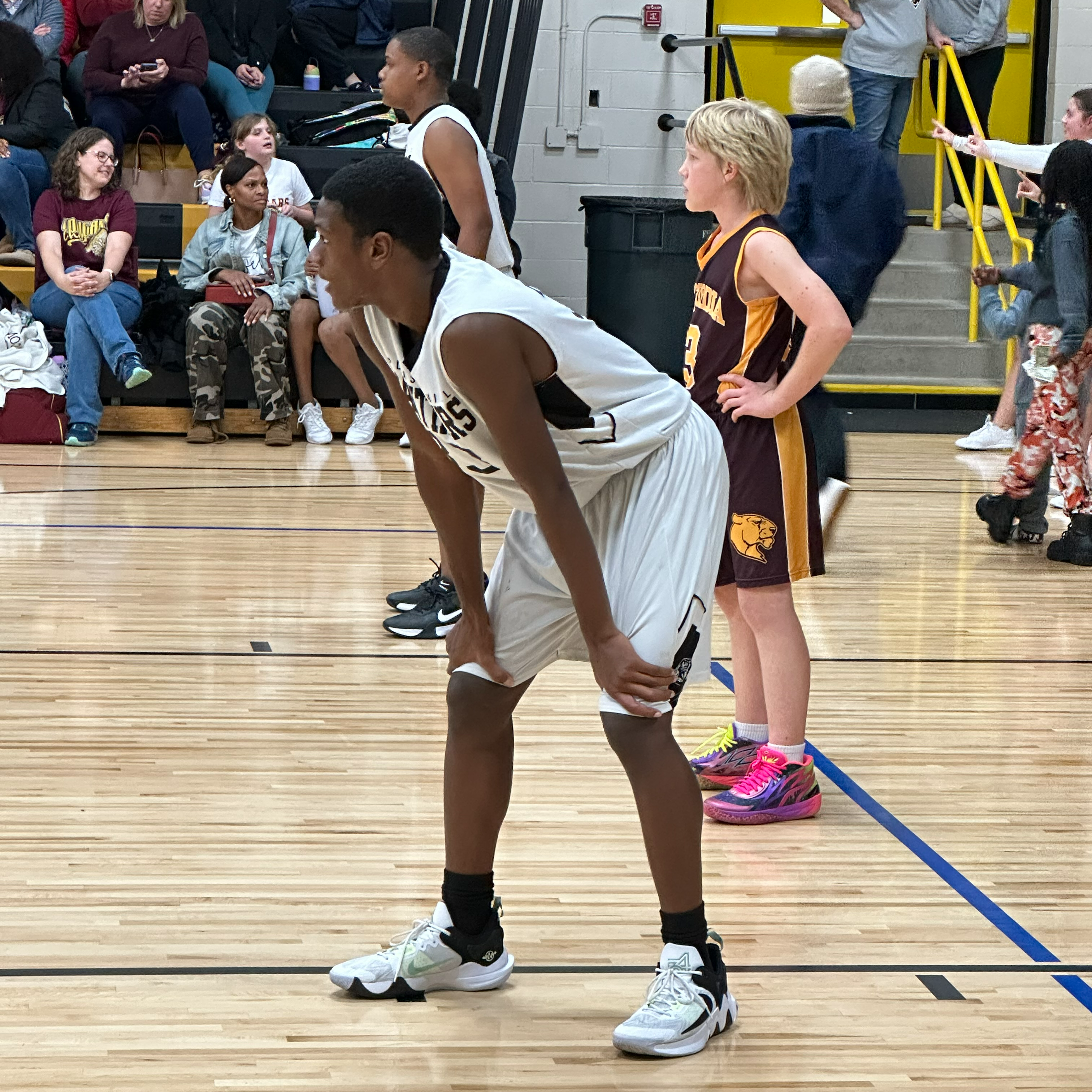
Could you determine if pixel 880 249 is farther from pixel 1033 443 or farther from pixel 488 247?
pixel 1033 443

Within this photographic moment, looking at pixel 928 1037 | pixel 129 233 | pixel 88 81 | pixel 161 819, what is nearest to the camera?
pixel 928 1037

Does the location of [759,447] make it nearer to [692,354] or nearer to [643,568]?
[692,354]

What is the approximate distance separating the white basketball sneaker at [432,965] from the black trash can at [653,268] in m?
6.46

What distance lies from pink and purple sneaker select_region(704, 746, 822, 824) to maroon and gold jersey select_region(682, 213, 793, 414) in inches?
24.8

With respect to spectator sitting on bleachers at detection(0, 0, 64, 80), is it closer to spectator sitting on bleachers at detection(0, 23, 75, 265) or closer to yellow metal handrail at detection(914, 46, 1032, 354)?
spectator sitting on bleachers at detection(0, 23, 75, 265)

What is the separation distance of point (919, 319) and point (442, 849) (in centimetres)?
715

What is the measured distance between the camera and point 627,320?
28.2 feet

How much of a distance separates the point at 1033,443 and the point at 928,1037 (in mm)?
3652

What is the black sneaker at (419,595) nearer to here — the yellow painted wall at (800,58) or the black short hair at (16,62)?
the black short hair at (16,62)

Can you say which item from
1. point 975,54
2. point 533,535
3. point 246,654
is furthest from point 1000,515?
point 975,54

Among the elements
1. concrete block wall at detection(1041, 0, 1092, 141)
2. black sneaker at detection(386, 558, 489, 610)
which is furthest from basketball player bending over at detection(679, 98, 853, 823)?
concrete block wall at detection(1041, 0, 1092, 141)

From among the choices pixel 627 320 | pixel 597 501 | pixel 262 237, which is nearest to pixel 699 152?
pixel 597 501

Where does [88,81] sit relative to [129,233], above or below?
above

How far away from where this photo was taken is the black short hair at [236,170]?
7.36 m
